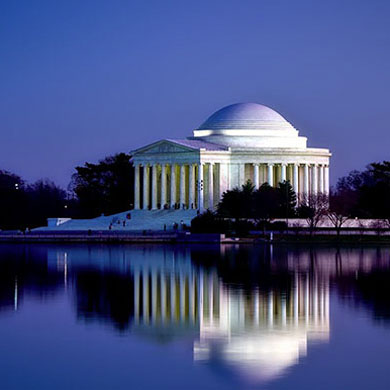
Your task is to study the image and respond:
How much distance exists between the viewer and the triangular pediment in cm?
13412

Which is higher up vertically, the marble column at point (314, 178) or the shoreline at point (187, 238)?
the marble column at point (314, 178)

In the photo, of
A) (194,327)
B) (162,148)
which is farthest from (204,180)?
(194,327)

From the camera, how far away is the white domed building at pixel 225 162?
136 metres

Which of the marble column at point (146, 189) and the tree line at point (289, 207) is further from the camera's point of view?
the marble column at point (146, 189)

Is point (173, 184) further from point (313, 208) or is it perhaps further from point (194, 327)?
point (194, 327)

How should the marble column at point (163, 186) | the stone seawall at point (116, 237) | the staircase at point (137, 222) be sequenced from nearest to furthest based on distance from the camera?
the stone seawall at point (116, 237) < the staircase at point (137, 222) < the marble column at point (163, 186)

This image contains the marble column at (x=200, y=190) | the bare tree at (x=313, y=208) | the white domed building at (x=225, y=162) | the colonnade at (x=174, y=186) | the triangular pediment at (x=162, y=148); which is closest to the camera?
the bare tree at (x=313, y=208)

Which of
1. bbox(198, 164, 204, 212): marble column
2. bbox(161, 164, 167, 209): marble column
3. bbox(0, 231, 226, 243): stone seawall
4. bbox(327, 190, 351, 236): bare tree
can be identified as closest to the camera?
bbox(0, 231, 226, 243): stone seawall

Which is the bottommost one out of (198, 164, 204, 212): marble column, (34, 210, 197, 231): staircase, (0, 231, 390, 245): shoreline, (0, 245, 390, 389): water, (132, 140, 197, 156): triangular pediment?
(0, 245, 390, 389): water

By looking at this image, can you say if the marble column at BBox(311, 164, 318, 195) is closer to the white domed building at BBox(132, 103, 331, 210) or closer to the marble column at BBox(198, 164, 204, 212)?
the white domed building at BBox(132, 103, 331, 210)

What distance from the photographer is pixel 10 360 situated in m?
29.4

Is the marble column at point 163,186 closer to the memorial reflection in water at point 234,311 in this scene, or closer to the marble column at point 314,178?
the marble column at point 314,178

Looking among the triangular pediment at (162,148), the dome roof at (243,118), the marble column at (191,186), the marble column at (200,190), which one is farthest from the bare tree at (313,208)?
the dome roof at (243,118)

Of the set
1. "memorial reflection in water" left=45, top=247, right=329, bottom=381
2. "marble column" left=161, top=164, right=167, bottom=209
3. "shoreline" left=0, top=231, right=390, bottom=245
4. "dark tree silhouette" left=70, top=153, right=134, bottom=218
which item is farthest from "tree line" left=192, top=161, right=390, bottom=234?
"memorial reflection in water" left=45, top=247, right=329, bottom=381
